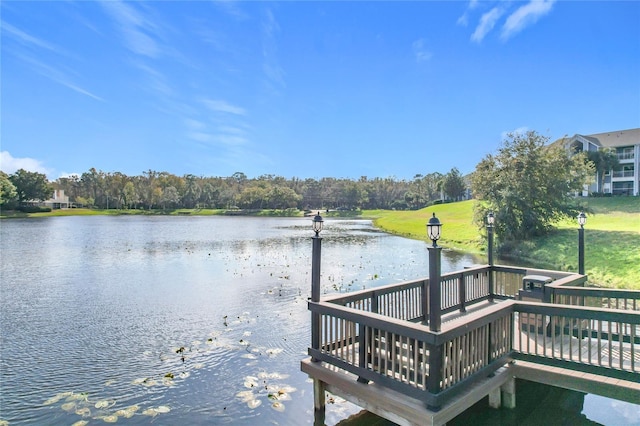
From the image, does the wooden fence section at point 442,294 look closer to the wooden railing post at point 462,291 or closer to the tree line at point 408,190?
the wooden railing post at point 462,291

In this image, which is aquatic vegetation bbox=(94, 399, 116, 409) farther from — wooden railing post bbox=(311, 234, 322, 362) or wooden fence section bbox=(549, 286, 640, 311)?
wooden fence section bbox=(549, 286, 640, 311)

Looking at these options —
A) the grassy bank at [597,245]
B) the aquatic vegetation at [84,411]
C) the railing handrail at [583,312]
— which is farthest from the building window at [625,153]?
the aquatic vegetation at [84,411]

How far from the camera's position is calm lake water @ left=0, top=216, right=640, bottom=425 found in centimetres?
609

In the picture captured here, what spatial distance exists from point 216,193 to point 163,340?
379 ft

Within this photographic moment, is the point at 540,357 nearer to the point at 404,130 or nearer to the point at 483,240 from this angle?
the point at 483,240

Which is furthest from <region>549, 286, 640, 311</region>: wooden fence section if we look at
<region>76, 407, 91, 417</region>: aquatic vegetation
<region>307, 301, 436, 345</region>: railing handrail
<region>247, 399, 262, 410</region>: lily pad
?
<region>76, 407, 91, 417</region>: aquatic vegetation

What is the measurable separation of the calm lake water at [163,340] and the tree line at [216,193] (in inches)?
3617

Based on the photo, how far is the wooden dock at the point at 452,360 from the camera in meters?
4.49

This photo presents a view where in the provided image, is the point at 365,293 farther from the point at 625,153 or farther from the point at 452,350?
the point at 625,153

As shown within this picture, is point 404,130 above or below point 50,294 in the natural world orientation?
above

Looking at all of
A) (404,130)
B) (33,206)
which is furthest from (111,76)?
(33,206)

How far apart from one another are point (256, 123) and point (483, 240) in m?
48.1

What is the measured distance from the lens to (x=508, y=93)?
95.8 feet

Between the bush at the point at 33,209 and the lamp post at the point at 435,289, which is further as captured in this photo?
the bush at the point at 33,209
